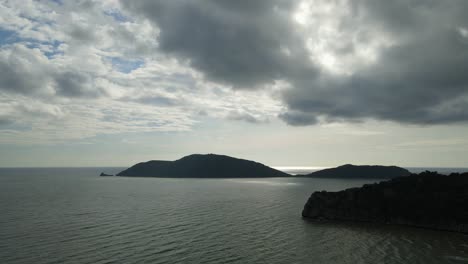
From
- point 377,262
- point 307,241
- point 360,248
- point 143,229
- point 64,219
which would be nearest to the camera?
point 377,262

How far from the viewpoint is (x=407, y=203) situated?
254 feet

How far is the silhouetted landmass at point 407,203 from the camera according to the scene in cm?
7038

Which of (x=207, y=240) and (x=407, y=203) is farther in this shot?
(x=407, y=203)

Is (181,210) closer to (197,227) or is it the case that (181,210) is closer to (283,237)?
(197,227)

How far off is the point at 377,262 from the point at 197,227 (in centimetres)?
3803

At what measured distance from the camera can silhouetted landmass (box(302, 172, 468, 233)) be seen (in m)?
70.4

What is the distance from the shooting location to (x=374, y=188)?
83.6 m

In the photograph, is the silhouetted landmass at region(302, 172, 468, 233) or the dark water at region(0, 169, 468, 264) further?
the silhouetted landmass at region(302, 172, 468, 233)

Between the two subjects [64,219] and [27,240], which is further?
[64,219]

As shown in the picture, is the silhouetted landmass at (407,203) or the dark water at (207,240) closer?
the dark water at (207,240)

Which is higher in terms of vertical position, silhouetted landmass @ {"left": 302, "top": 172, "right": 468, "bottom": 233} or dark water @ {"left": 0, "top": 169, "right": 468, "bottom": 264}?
silhouetted landmass @ {"left": 302, "top": 172, "right": 468, "bottom": 233}

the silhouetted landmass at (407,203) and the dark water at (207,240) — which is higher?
the silhouetted landmass at (407,203)

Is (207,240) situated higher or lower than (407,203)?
lower

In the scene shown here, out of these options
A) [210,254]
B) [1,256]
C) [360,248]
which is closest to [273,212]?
[360,248]
